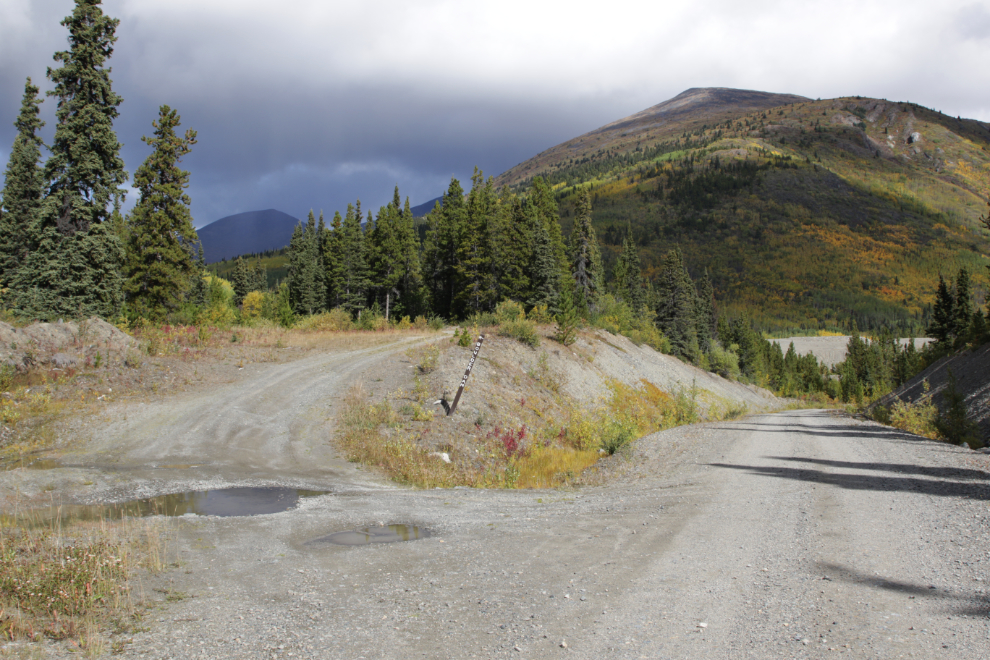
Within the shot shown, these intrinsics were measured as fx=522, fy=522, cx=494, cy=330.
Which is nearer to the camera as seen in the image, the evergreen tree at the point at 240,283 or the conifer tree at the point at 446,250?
the conifer tree at the point at 446,250

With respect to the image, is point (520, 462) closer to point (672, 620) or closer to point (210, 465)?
point (210, 465)

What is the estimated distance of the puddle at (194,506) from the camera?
720 cm

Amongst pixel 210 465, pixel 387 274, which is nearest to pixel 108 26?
pixel 210 465

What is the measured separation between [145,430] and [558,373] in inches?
681

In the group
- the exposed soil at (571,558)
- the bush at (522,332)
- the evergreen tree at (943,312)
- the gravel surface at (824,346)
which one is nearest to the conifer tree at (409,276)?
the bush at (522,332)

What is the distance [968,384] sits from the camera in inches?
787

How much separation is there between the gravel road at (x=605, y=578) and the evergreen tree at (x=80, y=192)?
60.5ft

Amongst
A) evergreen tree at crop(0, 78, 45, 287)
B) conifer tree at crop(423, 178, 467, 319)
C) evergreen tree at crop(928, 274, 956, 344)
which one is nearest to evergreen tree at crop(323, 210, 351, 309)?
conifer tree at crop(423, 178, 467, 319)

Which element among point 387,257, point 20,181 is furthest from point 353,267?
point 20,181

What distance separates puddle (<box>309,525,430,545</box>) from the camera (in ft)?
22.2

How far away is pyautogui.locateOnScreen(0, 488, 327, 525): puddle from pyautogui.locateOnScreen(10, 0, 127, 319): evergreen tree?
16.3m

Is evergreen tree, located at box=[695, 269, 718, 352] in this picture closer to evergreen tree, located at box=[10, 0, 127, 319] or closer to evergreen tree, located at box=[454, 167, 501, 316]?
evergreen tree, located at box=[454, 167, 501, 316]

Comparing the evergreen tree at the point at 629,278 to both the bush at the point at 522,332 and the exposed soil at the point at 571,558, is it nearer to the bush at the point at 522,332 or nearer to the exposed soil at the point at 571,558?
the bush at the point at 522,332

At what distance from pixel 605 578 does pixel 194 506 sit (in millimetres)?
6593
